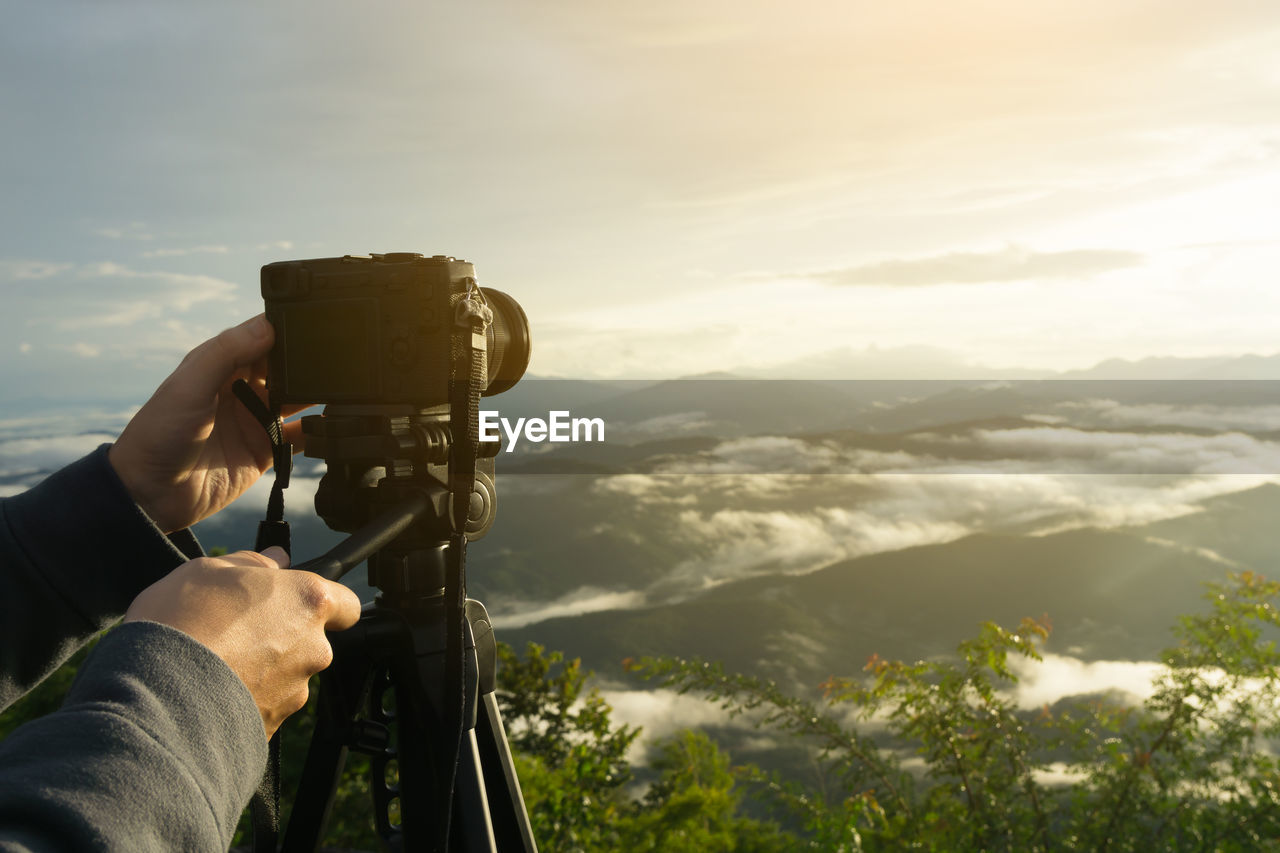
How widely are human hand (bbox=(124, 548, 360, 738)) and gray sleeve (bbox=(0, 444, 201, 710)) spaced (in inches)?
30.0

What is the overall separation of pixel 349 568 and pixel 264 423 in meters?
0.56

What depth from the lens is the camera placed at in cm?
152

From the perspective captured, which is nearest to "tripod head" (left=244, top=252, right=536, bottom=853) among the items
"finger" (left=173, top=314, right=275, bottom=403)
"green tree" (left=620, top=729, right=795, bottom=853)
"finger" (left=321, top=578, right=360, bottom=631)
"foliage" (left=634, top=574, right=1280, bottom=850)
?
"finger" (left=173, top=314, right=275, bottom=403)

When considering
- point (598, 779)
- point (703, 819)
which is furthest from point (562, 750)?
point (703, 819)

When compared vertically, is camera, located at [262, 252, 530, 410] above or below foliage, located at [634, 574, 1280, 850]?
above

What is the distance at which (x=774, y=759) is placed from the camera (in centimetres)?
334

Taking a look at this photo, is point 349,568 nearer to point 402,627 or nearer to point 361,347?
point 402,627

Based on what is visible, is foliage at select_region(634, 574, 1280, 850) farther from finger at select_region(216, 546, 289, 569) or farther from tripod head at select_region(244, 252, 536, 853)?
finger at select_region(216, 546, 289, 569)

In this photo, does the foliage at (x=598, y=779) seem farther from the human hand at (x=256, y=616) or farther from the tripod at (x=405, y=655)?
the human hand at (x=256, y=616)

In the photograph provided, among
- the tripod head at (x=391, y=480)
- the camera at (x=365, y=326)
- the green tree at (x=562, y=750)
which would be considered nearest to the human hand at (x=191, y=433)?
the camera at (x=365, y=326)

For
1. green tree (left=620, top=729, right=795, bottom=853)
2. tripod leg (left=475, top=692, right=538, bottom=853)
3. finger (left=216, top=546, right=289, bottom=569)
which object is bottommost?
green tree (left=620, top=729, right=795, bottom=853)

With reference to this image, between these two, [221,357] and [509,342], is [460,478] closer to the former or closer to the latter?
[509,342]

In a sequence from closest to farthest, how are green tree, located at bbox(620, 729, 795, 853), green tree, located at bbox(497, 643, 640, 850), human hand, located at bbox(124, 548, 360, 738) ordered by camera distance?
human hand, located at bbox(124, 548, 360, 738) < green tree, located at bbox(620, 729, 795, 853) < green tree, located at bbox(497, 643, 640, 850)

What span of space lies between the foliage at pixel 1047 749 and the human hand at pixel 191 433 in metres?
1.59
